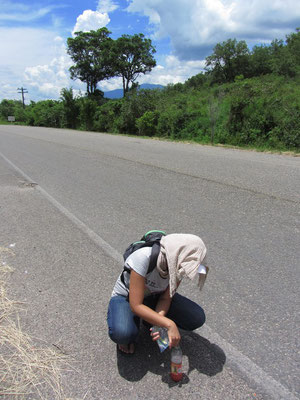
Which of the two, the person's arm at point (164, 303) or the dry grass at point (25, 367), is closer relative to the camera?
the dry grass at point (25, 367)

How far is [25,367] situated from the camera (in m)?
2.16

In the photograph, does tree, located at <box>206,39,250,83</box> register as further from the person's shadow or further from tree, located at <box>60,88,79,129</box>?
the person's shadow

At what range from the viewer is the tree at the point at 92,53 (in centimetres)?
5628

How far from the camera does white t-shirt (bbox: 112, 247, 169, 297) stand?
2127mm

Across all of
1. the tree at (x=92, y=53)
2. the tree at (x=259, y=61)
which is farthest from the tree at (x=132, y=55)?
the tree at (x=259, y=61)

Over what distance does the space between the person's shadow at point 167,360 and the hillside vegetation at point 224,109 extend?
14772 mm

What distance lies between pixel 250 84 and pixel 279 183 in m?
14.8

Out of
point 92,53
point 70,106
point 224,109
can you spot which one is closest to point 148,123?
point 224,109

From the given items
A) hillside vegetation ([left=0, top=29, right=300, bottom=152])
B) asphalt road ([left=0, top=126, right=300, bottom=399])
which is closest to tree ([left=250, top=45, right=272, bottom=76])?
hillside vegetation ([left=0, top=29, right=300, bottom=152])

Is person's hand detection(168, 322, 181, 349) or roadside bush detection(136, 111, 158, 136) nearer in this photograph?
person's hand detection(168, 322, 181, 349)

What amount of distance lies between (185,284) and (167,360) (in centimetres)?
101

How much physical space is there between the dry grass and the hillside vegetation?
50.4 ft

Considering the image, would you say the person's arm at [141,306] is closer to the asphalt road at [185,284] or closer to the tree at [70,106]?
the asphalt road at [185,284]

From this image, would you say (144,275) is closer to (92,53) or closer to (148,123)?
(148,123)
